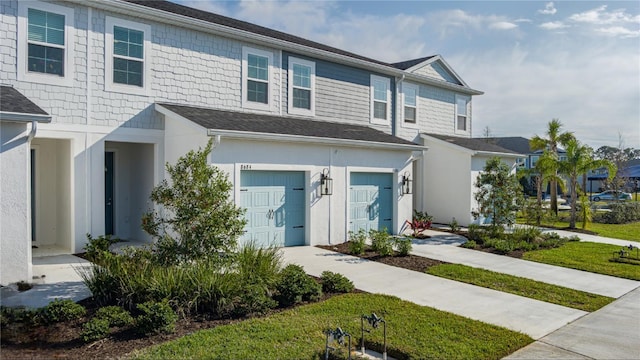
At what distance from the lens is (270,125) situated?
12.3m

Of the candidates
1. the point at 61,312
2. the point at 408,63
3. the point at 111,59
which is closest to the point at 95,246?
the point at 61,312

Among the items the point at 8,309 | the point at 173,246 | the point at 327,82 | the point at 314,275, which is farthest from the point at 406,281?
the point at 327,82

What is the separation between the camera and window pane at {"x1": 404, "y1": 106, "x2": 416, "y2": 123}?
1883 centimetres

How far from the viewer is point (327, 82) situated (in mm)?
15789

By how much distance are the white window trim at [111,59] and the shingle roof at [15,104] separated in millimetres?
2145

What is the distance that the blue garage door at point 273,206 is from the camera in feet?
37.3

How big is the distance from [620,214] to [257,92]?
1957 cm

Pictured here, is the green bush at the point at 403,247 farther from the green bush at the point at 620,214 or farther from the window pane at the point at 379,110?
the green bush at the point at 620,214

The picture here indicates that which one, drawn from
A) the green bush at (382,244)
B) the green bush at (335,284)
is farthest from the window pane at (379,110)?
the green bush at (335,284)

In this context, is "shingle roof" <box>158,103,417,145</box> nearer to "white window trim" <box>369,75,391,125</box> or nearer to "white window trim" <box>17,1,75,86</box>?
"white window trim" <box>369,75,391,125</box>

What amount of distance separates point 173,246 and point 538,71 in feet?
44.3

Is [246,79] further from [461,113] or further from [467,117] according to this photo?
[467,117]

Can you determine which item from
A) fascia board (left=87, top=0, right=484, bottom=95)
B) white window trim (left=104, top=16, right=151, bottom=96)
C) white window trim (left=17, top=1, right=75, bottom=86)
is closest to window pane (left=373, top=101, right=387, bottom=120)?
fascia board (left=87, top=0, right=484, bottom=95)

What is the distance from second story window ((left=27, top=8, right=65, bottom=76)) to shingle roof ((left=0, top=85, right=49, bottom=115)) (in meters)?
1.05
